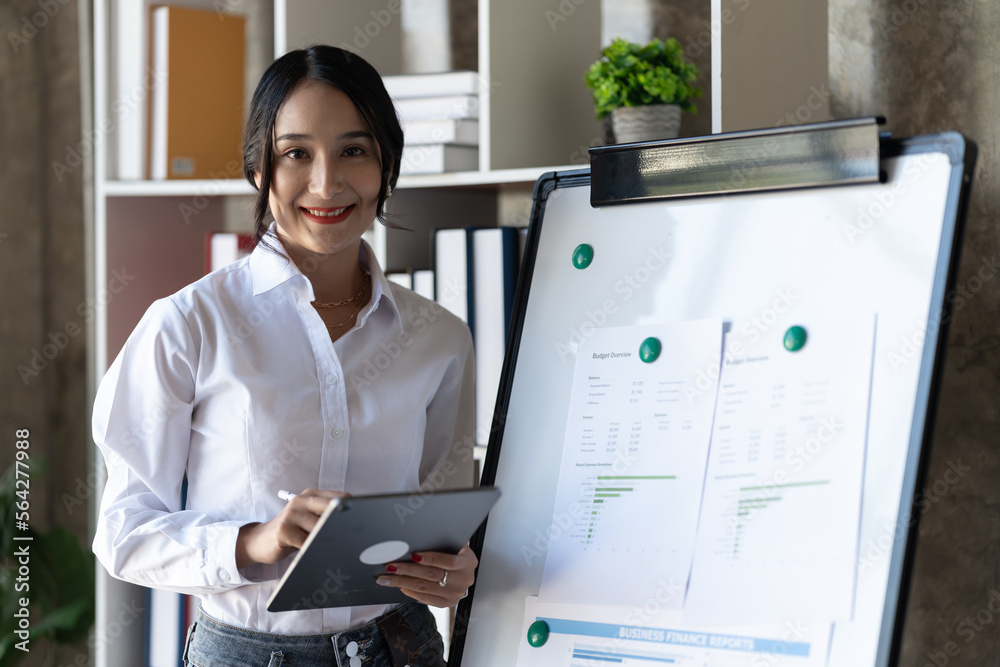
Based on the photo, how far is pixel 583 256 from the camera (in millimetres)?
1317

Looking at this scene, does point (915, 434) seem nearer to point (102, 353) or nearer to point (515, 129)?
point (515, 129)

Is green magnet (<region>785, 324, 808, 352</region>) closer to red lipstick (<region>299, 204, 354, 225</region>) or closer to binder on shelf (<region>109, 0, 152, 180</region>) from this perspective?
red lipstick (<region>299, 204, 354, 225</region>)

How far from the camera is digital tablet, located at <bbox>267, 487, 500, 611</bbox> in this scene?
0.98 m

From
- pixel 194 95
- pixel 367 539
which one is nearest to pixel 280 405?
pixel 367 539

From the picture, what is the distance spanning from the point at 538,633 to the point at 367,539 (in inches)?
11.0

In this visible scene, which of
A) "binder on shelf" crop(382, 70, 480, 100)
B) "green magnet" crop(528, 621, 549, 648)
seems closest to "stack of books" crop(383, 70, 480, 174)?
"binder on shelf" crop(382, 70, 480, 100)

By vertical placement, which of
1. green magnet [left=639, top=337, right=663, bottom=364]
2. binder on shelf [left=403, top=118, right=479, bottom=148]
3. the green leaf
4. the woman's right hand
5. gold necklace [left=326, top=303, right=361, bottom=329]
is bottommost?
the woman's right hand

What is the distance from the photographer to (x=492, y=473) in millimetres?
1307

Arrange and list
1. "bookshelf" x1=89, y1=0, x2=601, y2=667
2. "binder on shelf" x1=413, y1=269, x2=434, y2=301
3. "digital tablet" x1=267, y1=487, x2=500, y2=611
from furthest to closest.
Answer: "binder on shelf" x1=413, y1=269, x2=434, y2=301 < "bookshelf" x1=89, y1=0, x2=601, y2=667 < "digital tablet" x1=267, y1=487, x2=500, y2=611

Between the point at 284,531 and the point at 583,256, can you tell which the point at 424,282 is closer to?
the point at 583,256

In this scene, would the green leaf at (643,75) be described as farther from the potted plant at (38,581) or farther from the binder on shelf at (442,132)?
the potted plant at (38,581)

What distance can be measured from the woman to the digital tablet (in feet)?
0.14

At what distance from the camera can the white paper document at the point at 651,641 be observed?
3.32 ft

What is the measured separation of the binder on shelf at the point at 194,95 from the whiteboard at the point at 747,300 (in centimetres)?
93
